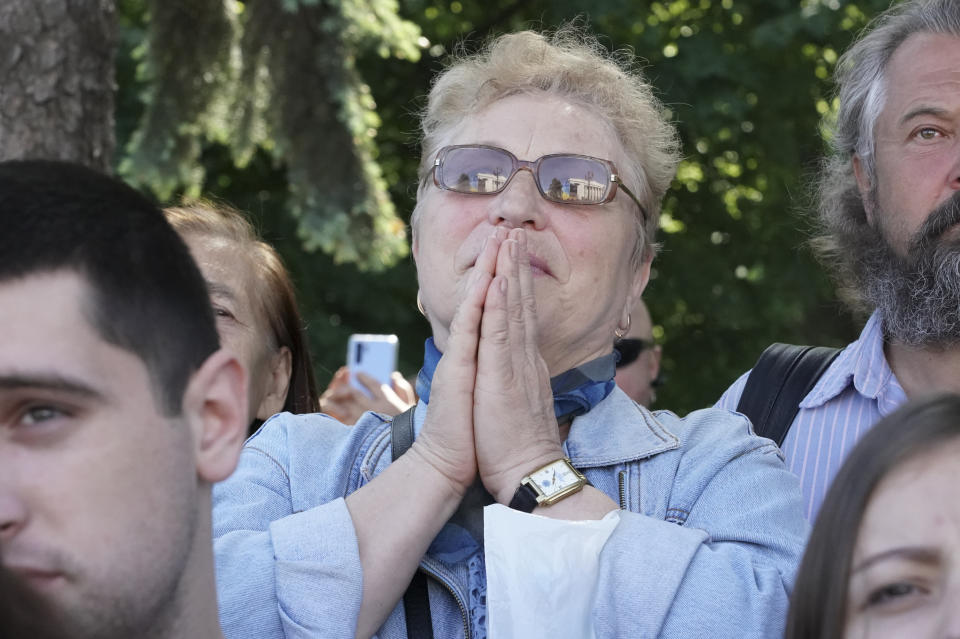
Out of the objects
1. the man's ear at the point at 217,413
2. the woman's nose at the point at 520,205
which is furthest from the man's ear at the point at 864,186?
the man's ear at the point at 217,413

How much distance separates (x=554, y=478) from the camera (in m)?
2.11

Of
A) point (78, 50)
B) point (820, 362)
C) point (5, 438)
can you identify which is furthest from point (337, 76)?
point (5, 438)

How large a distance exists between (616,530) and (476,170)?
0.83 m

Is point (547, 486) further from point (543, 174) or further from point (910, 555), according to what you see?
point (910, 555)

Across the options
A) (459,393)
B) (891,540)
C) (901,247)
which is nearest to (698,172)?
(901,247)

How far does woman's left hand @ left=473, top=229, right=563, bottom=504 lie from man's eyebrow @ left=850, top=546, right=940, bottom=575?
78cm

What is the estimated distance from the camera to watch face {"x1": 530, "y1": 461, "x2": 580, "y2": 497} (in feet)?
Result: 6.88

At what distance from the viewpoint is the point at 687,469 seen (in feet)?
7.33

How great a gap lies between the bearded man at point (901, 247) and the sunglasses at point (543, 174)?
94 centimetres

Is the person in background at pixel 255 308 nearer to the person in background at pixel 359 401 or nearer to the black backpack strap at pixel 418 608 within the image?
the person in background at pixel 359 401

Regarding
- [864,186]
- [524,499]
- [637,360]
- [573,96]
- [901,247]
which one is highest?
[573,96]

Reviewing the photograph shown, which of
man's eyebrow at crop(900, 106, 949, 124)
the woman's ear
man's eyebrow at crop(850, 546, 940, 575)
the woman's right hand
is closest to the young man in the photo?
the woman's right hand

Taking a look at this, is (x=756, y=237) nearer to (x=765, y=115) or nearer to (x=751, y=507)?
(x=765, y=115)

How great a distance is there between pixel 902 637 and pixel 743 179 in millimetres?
9678
